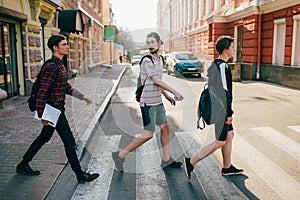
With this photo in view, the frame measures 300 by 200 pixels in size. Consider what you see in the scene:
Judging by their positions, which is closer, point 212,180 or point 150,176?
point 212,180

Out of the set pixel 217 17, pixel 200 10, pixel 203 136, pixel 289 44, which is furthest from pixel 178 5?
pixel 203 136

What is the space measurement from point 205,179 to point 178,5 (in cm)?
4602

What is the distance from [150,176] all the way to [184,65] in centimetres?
1667

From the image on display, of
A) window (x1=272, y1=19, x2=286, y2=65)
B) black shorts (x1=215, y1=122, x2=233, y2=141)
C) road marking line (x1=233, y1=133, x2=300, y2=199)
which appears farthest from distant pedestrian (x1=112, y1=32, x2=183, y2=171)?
window (x1=272, y1=19, x2=286, y2=65)

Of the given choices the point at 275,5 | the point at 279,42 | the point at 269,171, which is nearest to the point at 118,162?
the point at 269,171

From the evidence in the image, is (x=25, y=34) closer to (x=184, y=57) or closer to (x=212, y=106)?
(x=212, y=106)

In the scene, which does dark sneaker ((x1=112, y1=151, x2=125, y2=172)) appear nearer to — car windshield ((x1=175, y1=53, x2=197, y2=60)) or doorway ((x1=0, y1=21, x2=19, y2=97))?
doorway ((x1=0, y1=21, x2=19, y2=97))

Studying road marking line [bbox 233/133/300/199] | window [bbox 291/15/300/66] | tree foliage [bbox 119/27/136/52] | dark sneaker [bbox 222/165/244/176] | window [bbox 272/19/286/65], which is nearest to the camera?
road marking line [bbox 233/133/300/199]

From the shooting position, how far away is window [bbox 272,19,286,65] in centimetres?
1528

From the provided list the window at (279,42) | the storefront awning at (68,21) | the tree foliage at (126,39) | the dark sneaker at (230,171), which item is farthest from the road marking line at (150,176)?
the tree foliage at (126,39)

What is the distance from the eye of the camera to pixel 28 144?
5.52 meters

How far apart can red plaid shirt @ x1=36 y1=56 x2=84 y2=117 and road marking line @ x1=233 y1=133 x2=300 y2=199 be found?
9.14ft

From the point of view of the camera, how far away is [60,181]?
13.8ft

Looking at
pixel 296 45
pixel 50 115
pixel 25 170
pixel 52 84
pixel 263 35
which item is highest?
pixel 263 35
